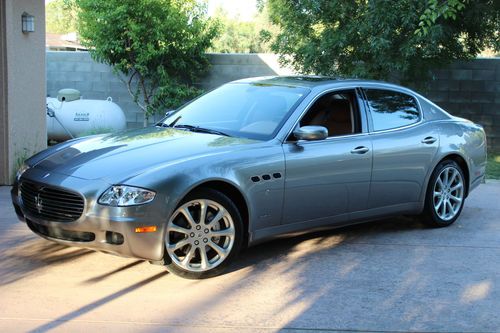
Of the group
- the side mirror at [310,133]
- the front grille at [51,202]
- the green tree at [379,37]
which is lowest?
the front grille at [51,202]

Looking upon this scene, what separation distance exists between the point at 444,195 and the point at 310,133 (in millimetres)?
2253

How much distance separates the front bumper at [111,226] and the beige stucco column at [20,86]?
4015 mm

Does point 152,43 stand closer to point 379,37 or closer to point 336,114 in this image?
point 379,37

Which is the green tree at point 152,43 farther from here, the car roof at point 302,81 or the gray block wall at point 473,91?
the car roof at point 302,81

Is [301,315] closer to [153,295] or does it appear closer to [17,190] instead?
[153,295]

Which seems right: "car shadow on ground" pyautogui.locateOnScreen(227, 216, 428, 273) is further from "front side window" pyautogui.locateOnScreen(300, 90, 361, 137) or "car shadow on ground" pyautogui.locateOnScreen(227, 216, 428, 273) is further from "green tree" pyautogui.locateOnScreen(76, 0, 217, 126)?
"green tree" pyautogui.locateOnScreen(76, 0, 217, 126)

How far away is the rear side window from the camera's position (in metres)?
6.63

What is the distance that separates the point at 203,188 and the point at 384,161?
6.81ft

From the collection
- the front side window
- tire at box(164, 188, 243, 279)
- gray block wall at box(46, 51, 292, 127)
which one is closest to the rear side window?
the front side window

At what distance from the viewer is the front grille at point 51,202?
196 inches

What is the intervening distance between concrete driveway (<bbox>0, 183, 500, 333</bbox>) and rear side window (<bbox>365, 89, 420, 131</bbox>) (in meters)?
1.17

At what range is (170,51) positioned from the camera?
14.2 m

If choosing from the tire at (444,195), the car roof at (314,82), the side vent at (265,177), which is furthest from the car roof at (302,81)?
the tire at (444,195)

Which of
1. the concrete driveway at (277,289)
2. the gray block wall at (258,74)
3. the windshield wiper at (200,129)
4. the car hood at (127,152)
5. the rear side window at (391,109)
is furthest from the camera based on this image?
the gray block wall at (258,74)
